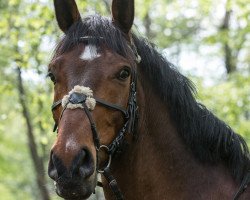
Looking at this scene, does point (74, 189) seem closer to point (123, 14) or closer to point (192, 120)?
point (192, 120)

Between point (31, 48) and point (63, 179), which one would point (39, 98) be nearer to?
point (31, 48)

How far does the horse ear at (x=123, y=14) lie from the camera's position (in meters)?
4.29

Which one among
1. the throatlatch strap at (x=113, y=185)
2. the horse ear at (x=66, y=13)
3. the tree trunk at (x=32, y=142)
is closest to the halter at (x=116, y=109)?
the throatlatch strap at (x=113, y=185)

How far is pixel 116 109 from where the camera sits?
3.96 metres

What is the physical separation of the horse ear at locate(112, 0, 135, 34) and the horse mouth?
1.50 m

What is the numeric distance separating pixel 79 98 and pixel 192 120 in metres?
1.18

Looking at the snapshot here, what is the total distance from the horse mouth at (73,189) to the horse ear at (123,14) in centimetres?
150

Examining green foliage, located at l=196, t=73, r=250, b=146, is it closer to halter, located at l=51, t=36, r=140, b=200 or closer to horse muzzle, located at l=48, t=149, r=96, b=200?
halter, located at l=51, t=36, r=140, b=200

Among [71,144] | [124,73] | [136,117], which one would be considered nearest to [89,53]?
[124,73]

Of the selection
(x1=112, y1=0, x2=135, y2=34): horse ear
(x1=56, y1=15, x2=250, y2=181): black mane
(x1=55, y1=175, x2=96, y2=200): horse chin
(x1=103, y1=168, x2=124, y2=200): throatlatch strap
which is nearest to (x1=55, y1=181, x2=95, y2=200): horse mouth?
(x1=55, y1=175, x2=96, y2=200): horse chin

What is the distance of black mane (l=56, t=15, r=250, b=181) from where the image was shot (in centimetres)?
436

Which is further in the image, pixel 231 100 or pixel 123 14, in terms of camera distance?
pixel 231 100

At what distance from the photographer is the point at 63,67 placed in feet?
13.1

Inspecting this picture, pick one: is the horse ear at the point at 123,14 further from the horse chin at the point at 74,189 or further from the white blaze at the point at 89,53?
the horse chin at the point at 74,189
